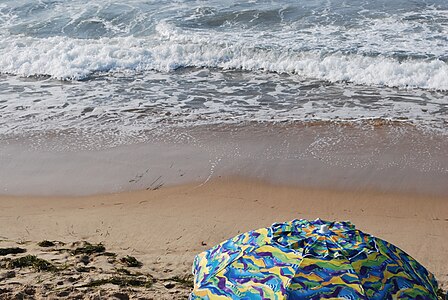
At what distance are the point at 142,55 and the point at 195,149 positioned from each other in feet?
22.1

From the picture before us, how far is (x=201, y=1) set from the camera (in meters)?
21.2

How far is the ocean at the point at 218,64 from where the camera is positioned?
11523 millimetres

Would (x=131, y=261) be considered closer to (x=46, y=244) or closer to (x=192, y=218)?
(x=46, y=244)

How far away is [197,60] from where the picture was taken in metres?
15.6

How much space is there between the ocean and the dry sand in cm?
266

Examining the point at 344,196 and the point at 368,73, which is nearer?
the point at 344,196

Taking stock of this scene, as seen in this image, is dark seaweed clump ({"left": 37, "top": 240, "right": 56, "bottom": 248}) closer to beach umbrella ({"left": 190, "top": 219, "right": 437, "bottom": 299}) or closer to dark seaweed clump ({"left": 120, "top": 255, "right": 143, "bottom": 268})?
dark seaweed clump ({"left": 120, "top": 255, "right": 143, "bottom": 268})

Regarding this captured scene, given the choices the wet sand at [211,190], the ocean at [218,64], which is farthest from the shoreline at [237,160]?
the ocean at [218,64]

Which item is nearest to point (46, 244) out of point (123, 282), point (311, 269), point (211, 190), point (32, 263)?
point (32, 263)

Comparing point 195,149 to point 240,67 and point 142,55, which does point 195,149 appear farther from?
point 142,55

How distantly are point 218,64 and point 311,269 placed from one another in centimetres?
1157

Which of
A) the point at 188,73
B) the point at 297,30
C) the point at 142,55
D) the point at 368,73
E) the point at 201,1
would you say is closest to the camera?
the point at 368,73

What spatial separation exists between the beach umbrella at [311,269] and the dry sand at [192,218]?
1778mm

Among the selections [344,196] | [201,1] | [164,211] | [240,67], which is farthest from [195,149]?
[201,1]
